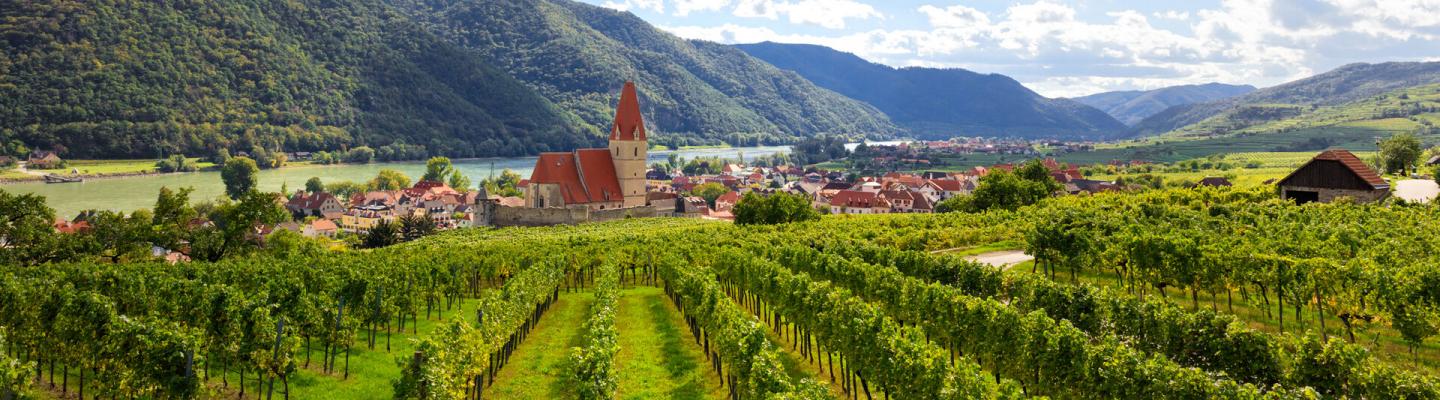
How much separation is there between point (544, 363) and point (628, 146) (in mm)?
Result: 61049

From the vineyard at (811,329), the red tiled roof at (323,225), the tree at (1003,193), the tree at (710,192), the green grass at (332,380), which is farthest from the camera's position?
the tree at (710,192)

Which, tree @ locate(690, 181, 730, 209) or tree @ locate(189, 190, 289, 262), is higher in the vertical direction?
A: tree @ locate(189, 190, 289, 262)

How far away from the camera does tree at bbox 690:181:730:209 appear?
5994 inches

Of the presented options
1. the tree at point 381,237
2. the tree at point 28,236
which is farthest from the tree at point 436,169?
the tree at point 28,236

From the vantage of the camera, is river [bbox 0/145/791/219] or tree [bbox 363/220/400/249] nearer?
tree [bbox 363/220/400/249]

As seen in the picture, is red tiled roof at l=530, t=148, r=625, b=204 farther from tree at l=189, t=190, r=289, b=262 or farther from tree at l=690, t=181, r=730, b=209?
tree at l=690, t=181, r=730, b=209

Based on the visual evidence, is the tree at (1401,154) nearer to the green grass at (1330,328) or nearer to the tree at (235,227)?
the green grass at (1330,328)

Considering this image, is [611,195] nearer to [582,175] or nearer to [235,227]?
[582,175]

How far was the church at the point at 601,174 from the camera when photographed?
8188 cm

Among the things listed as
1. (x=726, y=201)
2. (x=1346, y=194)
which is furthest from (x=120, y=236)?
(x=726, y=201)

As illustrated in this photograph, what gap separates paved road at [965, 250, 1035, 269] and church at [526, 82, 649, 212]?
47638mm

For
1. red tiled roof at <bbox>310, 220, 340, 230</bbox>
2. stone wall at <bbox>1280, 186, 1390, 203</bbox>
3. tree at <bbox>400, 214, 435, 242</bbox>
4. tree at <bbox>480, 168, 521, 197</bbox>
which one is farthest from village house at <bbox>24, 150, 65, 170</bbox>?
stone wall at <bbox>1280, 186, 1390, 203</bbox>

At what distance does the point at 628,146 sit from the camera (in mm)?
85375

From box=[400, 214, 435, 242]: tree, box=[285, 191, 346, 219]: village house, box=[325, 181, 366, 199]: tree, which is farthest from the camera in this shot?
box=[325, 181, 366, 199]: tree
